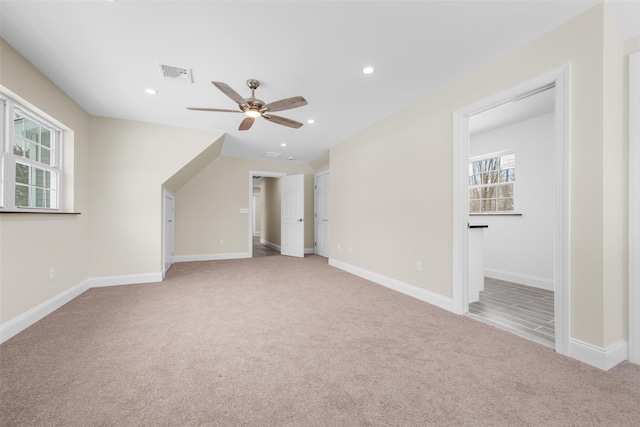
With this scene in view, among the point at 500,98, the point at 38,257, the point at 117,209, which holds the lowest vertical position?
the point at 38,257

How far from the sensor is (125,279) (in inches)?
155

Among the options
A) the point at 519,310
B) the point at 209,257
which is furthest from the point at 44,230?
the point at 519,310

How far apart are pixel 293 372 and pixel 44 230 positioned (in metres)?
2.95

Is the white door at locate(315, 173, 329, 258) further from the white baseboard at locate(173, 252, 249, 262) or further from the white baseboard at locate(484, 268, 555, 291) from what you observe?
the white baseboard at locate(484, 268, 555, 291)

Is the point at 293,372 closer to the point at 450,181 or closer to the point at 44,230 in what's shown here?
the point at 450,181

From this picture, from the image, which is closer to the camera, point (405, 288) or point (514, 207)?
point (405, 288)

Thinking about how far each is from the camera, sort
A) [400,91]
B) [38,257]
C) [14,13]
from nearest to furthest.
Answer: [14,13] < [38,257] < [400,91]

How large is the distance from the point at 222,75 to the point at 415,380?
10.0 ft

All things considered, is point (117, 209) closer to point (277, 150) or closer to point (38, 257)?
point (38, 257)

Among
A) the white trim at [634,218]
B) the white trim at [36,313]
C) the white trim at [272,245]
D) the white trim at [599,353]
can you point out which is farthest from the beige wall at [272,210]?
the white trim at [634,218]

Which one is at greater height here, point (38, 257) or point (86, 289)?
point (38, 257)

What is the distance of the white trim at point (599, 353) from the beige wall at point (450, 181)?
0.04m

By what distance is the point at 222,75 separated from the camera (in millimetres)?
2660

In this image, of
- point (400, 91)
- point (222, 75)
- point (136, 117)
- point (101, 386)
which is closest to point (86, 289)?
point (136, 117)
